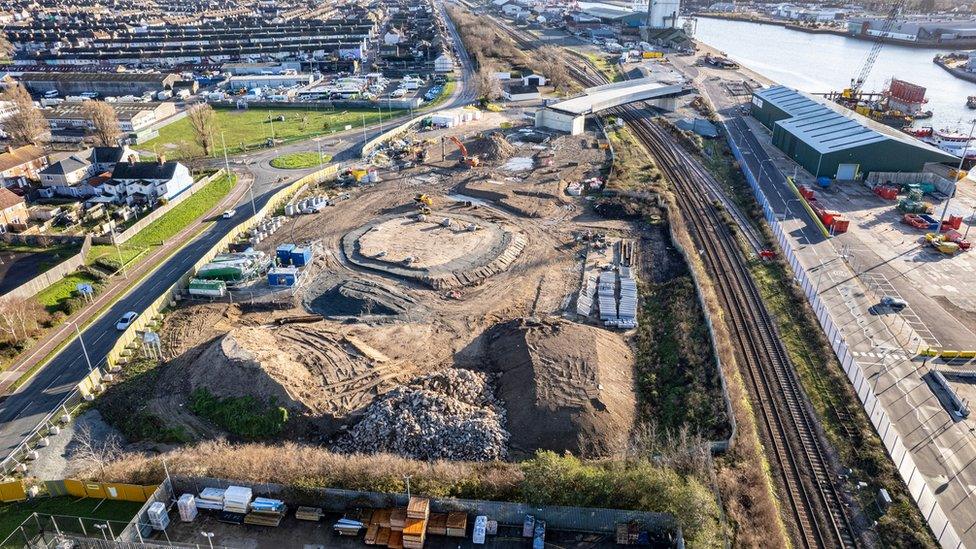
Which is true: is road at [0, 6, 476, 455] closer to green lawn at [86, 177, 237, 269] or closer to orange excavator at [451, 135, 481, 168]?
green lawn at [86, 177, 237, 269]

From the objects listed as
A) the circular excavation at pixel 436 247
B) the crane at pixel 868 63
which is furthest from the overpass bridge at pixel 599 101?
the circular excavation at pixel 436 247

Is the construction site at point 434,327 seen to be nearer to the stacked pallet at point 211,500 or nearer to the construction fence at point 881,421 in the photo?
the stacked pallet at point 211,500

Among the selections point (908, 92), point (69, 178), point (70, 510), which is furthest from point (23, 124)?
point (908, 92)

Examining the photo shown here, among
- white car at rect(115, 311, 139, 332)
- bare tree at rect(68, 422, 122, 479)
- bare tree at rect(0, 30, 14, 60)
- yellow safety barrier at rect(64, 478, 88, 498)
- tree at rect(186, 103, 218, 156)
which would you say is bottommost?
bare tree at rect(68, 422, 122, 479)

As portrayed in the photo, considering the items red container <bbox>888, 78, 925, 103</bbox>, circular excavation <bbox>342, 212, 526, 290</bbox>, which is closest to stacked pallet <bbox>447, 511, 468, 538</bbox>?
circular excavation <bbox>342, 212, 526, 290</bbox>

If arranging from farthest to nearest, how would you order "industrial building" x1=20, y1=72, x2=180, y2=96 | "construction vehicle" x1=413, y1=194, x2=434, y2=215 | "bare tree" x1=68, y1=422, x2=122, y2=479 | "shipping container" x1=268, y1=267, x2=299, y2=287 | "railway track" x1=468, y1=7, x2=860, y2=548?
1. "industrial building" x1=20, y1=72, x2=180, y2=96
2. "construction vehicle" x1=413, y1=194, x2=434, y2=215
3. "shipping container" x1=268, y1=267, x2=299, y2=287
4. "bare tree" x1=68, y1=422, x2=122, y2=479
5. "railway track" x1=468, y1=7, x2=860, y2=548

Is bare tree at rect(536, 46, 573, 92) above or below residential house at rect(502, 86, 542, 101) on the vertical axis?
above
